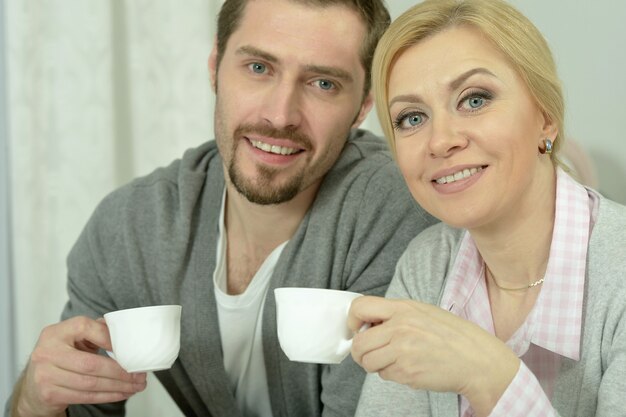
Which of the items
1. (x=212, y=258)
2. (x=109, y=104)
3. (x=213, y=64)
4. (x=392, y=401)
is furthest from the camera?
(x=109, y=104)

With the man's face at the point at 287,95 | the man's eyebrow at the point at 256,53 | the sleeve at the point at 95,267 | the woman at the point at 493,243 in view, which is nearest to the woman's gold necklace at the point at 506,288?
the woman at the point at 493,243

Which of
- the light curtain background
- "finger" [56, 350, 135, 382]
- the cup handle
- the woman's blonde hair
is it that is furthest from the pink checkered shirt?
the light curtain background

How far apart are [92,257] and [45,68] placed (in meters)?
0.93

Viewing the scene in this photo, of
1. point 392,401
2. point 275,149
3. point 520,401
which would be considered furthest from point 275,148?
point 520,401

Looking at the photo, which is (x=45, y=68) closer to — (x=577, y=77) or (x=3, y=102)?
(x=3, y=102)

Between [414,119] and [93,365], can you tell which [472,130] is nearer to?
[414,119]

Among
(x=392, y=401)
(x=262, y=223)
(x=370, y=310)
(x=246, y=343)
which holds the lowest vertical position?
(x=246, y=343)

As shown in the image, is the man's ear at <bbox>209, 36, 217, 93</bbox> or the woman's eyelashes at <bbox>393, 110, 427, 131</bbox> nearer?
the woman's eyelashes at <bbox>393, 110, 427, 131</bbox>

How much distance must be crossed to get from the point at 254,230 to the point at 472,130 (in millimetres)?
673

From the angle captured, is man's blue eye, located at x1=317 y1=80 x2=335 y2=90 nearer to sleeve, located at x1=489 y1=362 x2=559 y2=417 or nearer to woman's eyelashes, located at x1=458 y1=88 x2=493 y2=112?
woman's eyelashes, located at x1=458 y1=88 x2=493 y2=112

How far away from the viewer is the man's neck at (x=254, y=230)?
5.32ft

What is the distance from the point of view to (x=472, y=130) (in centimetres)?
110

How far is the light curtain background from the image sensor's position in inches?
91.7

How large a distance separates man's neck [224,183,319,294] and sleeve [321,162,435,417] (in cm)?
14
